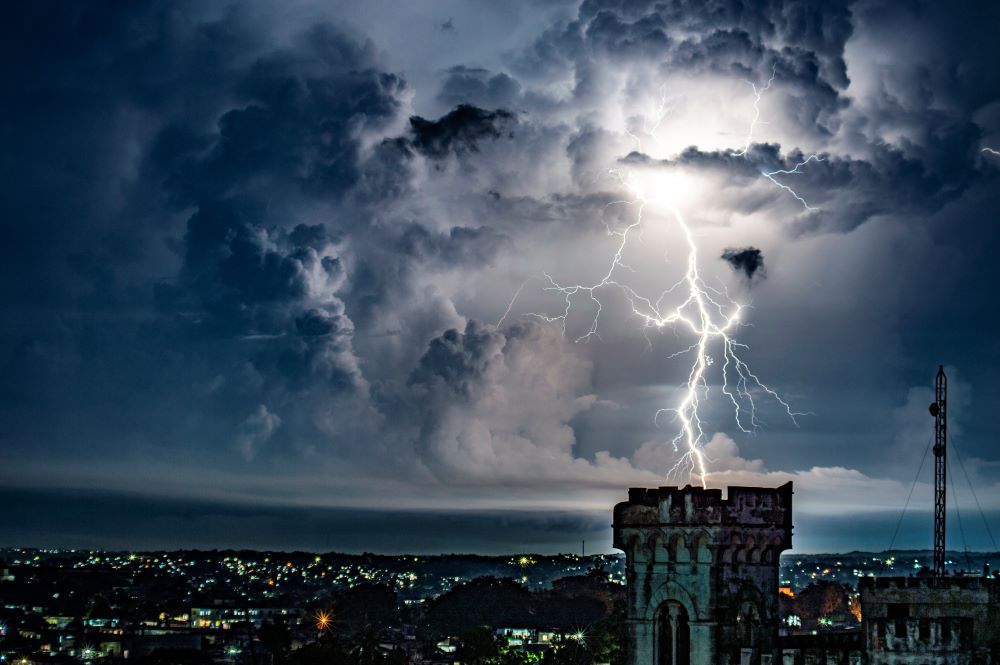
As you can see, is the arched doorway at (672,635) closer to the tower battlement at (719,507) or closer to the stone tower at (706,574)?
the stone tower at (706,574)

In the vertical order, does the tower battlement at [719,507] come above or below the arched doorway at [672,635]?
above

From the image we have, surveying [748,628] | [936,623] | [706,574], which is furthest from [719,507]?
[936,623]

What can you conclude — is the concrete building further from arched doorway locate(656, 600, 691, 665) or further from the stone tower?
arched doorway locate(656, 600, 691, 665)

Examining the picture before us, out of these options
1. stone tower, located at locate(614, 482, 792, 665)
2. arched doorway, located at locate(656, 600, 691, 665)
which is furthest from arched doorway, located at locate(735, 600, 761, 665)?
arched doorway, located at locate(656, 600, 691, 665)

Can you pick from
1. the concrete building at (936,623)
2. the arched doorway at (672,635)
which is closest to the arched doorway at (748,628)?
the arched doorway at (672,635)

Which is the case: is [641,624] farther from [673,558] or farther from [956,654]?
[956,654]

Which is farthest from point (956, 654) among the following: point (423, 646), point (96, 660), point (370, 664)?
point (423, 646)

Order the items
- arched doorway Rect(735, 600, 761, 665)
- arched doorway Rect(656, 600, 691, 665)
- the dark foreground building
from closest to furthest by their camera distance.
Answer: the dark foreground building, arched doorway Rect(735, 600, 761, 665), arched doorway Rect(656, 600, 691, 665)
